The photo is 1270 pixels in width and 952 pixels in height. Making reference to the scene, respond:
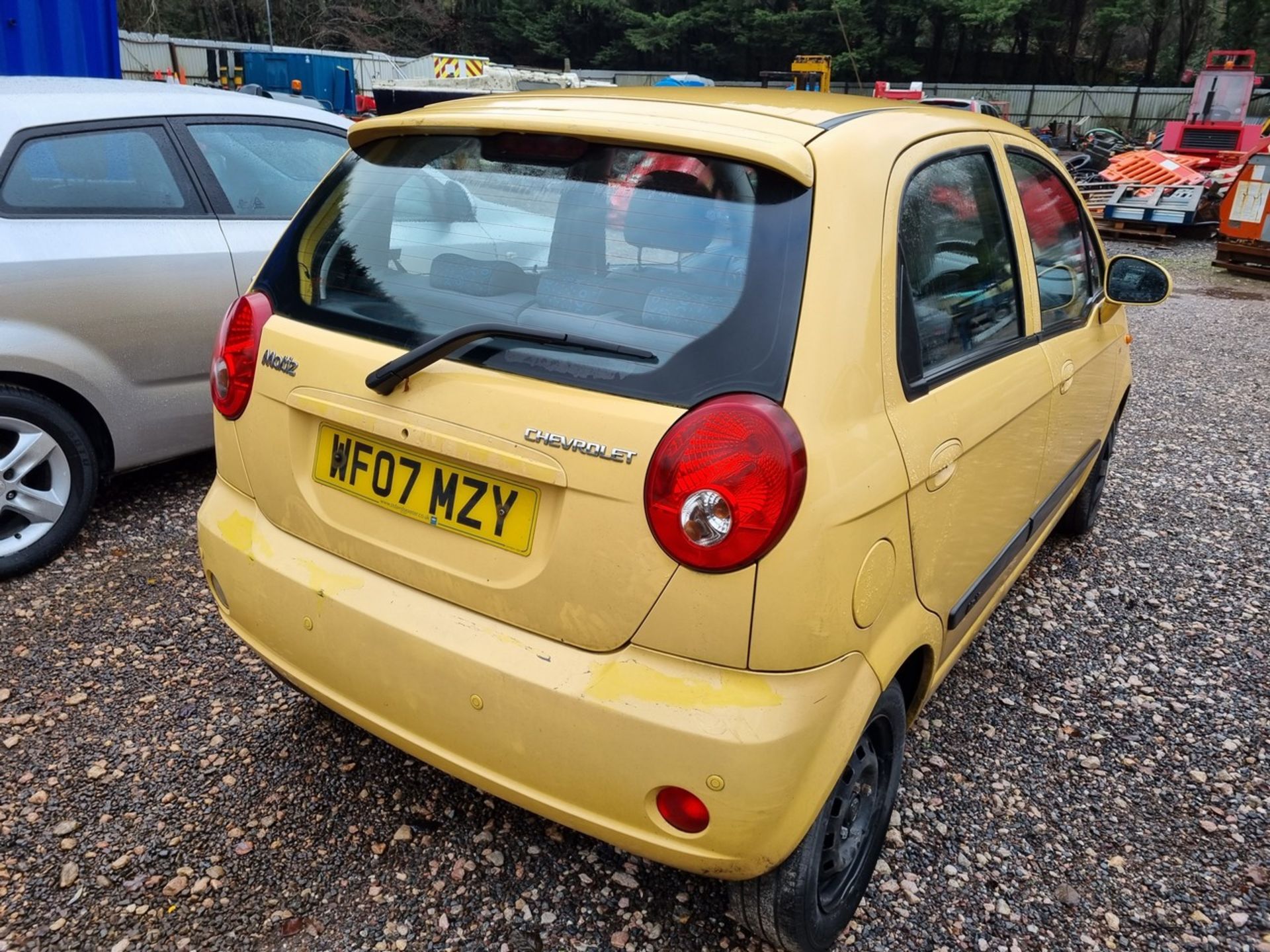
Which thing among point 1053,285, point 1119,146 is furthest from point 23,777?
point 1119,146

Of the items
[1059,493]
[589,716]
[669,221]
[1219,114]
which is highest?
[1219,114]

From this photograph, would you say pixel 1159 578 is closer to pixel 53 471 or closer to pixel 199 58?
pixel 53 471

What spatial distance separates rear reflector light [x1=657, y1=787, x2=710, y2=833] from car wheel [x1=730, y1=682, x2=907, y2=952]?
0.92ft

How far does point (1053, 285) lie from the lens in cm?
294

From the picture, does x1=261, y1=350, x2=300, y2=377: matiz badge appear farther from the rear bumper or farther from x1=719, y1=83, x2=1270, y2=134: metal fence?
x1=719, y1=83, x2=1270, y2=134: metal fence

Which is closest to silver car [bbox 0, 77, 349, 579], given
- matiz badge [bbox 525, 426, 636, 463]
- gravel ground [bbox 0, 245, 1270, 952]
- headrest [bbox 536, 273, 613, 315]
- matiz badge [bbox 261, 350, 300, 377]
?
gravel ground [bbox 0, 245, 1270, 952]

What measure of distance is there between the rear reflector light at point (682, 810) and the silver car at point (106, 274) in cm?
288

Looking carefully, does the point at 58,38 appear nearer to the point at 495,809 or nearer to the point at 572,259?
the point at 572,259

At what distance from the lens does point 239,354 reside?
220 cm

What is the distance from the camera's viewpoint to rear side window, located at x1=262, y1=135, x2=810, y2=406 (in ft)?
5.60

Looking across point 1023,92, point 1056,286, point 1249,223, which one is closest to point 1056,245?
point 1056,286

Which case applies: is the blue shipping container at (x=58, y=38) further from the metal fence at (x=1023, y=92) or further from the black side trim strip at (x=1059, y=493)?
the metal fence at (x=1023, y=92)

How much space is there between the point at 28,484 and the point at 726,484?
3.10 meters

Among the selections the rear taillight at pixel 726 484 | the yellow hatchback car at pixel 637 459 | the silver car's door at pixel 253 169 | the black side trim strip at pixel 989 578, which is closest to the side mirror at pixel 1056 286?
the yellow hatchback car at pixel 637 459
